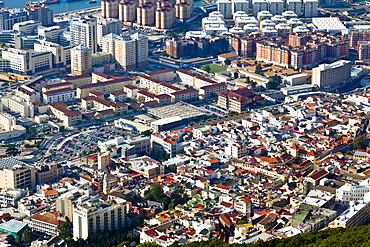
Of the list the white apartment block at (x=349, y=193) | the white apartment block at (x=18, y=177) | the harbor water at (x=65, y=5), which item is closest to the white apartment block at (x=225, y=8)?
the harbor water at (x=65, y=5)

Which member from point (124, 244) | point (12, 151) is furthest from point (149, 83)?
point (124, 244)

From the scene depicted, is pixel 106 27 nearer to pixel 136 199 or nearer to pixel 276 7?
pixel 276 7

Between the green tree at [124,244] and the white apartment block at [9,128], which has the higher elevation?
the white apartment block at [9,128]

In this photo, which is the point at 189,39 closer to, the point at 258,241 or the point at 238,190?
the point at 238,190

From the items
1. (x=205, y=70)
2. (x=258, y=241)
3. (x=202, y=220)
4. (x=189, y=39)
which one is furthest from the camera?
(x=189, y=39)

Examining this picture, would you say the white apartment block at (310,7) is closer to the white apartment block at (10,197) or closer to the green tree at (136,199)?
the green tree at (136,199)

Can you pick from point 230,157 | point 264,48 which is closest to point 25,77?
point 264,48
